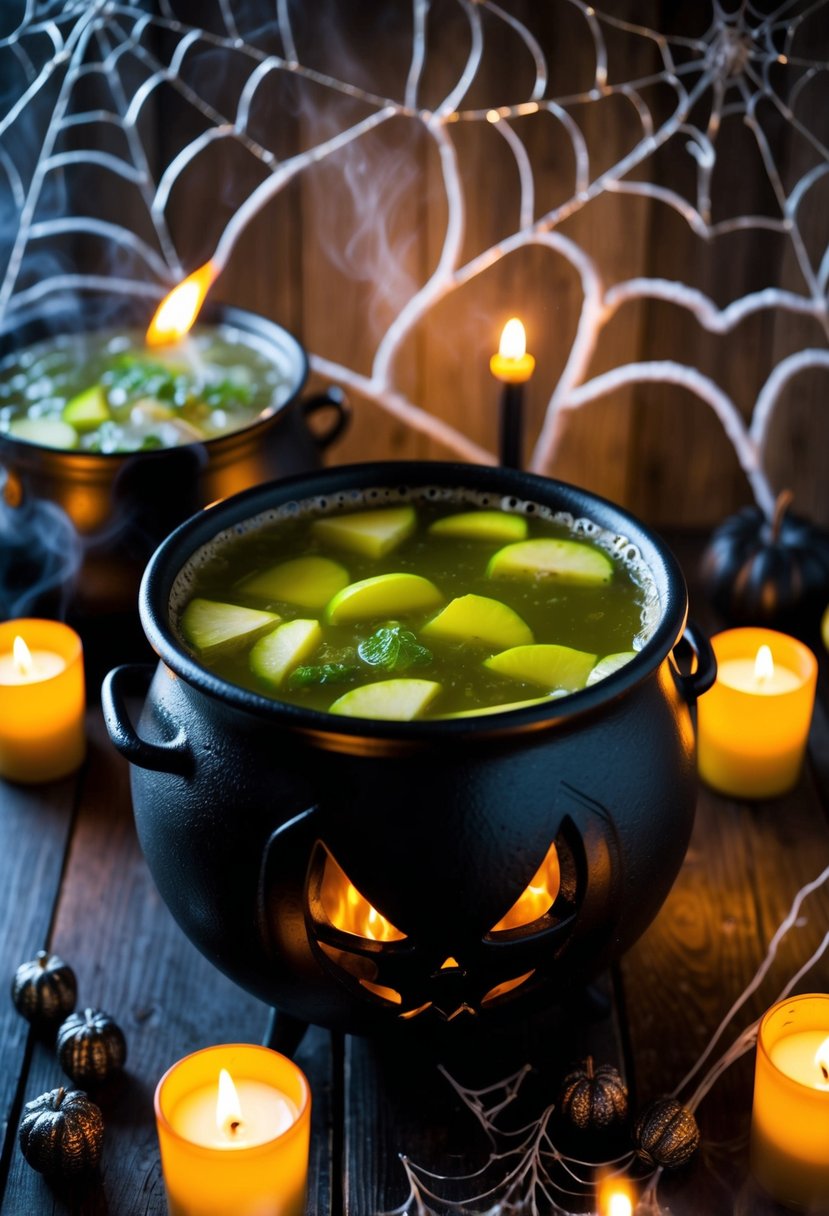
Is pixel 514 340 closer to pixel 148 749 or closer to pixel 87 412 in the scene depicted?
pixel 87 412

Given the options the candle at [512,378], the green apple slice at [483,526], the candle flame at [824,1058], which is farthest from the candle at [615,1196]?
the candle at [512,378]

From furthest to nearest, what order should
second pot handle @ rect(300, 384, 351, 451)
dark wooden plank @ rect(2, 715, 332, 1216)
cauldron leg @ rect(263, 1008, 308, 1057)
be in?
second pot handle @ rect(300, 384, 351, 451)
cauldron leg @ rect(263, 1008, 308, 1057)
dark wooden plank @ rect(2, 715, 332, 1216)

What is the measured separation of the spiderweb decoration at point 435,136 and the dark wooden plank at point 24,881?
2.51 ft

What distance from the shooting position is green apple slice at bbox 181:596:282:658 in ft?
4.91

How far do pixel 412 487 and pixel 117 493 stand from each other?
1.42 ft

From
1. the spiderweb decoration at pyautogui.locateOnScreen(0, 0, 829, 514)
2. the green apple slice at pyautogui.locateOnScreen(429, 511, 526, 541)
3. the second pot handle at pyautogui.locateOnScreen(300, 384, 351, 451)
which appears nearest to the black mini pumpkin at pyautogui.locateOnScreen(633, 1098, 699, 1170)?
the green apple slice at pyautogui.locateOnScreen(429, 511, 526, 541)

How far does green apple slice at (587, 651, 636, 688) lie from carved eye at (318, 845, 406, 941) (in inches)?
11.9

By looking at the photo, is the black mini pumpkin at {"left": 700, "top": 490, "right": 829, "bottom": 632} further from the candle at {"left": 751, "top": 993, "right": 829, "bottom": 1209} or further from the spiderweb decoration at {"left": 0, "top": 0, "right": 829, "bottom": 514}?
the candle at {"left": 751, "top": 993, "right": 829, "bottom": 1209}

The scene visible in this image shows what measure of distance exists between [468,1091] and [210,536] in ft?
2.14

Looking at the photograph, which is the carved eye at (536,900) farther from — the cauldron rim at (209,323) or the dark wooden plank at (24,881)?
the cauldron rim at (209,323)

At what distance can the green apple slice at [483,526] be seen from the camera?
5.56 feet

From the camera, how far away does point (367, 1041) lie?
1.62 meters

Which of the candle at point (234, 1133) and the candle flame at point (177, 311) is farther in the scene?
the candle flame at point (177, 311)

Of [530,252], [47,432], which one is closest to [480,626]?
[47,432]
